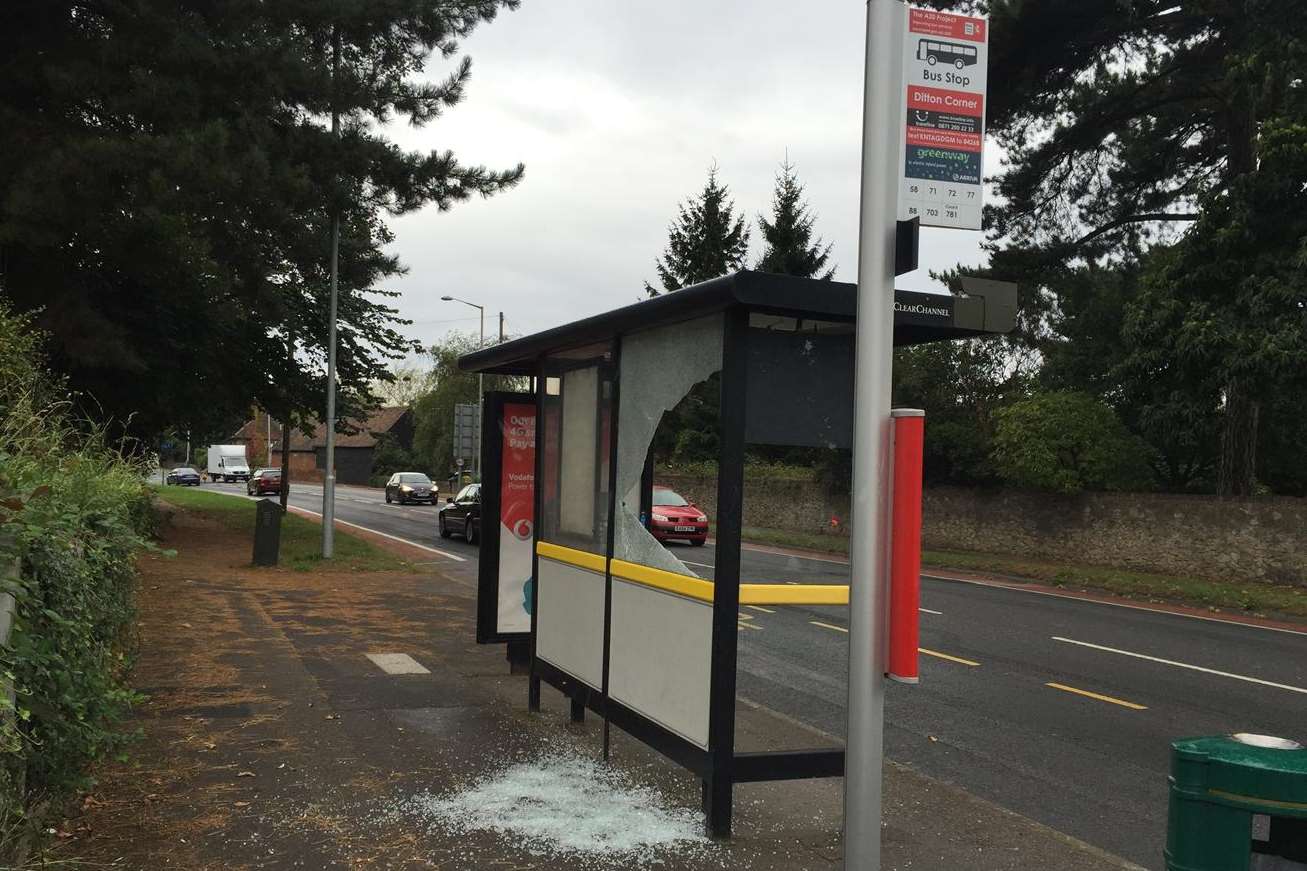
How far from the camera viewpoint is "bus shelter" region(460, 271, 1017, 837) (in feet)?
16.6

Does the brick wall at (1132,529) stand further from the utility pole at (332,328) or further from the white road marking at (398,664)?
the white road marking at (398,664)

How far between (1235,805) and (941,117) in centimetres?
231

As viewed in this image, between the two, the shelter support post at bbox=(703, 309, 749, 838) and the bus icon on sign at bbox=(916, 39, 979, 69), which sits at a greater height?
the bus icon on sign at bbox=(916, 39, 979, 69)

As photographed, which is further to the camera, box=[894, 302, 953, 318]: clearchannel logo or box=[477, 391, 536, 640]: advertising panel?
box=[477, 391, 536, 640]: advertising panel

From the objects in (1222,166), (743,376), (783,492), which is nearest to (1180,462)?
(1222,166)

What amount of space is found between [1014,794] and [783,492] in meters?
27.5

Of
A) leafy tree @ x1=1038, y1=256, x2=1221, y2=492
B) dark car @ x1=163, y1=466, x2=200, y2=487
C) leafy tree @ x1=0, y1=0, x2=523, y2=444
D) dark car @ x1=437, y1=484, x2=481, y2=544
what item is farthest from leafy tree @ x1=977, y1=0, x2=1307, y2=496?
dark car @ x1=163, y1=466, x2=200, y2=487

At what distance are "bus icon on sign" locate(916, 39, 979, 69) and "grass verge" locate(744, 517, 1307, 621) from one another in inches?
451

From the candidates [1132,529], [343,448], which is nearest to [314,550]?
[1132,529]

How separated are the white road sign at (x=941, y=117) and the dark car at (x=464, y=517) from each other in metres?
23.4

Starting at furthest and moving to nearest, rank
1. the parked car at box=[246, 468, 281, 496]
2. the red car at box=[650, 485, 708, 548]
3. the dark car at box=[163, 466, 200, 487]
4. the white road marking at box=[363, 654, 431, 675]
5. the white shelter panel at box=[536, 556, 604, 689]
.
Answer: the dark car at box=[163, 466, 200, 487] → the parked car at box=[246, 468, 281, 496] → the red car at box=[650, 485, 708, 548] → the white road marking at box=[363, 654, 431, 675] → the white shelter panel at box=[536, 556, 604, 689]

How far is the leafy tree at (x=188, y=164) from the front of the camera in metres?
15.2

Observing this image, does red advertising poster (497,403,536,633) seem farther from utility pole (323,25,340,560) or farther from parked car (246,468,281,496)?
parked car (246,468,281,496)

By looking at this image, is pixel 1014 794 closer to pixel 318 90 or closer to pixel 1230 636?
pixel 1230 636
